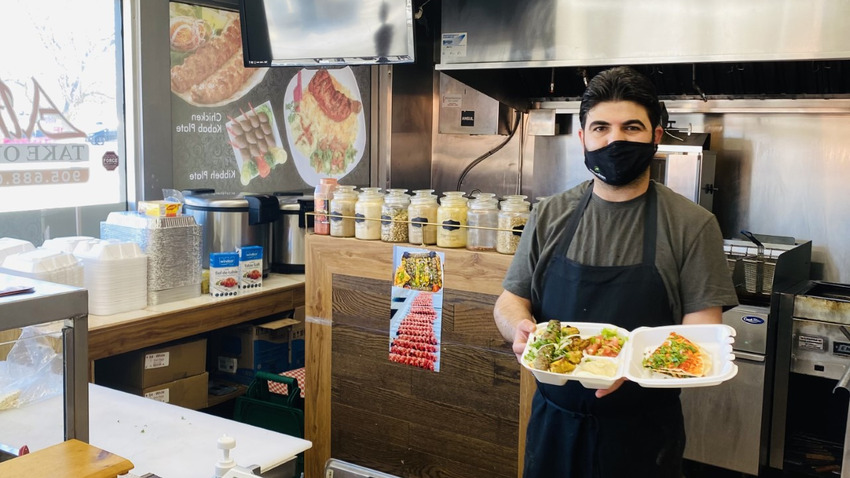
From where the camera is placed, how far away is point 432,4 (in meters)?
5.55

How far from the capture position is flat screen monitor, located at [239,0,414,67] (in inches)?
161

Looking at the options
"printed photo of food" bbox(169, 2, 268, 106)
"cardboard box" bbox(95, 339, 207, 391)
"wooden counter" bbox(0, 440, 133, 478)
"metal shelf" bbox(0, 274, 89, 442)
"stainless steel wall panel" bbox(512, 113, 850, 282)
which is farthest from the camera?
"stainless steel wall panel" bbox(512, 113, 850, 282)

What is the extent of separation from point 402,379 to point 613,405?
57.2 inches

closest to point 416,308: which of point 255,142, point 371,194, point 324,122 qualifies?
point 371,194

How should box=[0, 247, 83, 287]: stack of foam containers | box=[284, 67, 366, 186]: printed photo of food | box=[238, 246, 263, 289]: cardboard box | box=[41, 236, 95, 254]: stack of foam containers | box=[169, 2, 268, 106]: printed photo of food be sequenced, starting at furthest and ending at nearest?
box=[284, 67, 366, 186]: printed photo of food, box=[169, 2, 268, 106]: printed photo of food, box=[238, 246, 263, 289]: cardboard box, box=[41, 236, 95, 254]: stack of foam containers, box=[0, 247, 83, 287]: stack of foam containers

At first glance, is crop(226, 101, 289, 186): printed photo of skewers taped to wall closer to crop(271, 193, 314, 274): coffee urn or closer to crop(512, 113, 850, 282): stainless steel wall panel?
crop(271, 193, 314, 274): coffee urn

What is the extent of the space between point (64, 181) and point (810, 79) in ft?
13.0

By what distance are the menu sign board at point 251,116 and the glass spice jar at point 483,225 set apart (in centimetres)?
202

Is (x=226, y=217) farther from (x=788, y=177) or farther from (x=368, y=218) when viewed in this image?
(x=788, y=177)

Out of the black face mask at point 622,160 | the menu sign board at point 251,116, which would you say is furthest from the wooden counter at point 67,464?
the menu sign board at point 251,116

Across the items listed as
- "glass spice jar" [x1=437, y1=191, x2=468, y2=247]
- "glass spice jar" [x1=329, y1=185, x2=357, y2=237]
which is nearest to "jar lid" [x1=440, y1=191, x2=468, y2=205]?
"glass spice jar" [x1=437, y1=191, x2=468, y2=247]

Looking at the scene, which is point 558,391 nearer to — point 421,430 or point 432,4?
point 421,430

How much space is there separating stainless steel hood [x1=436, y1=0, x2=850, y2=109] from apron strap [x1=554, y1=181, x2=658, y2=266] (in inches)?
81.3

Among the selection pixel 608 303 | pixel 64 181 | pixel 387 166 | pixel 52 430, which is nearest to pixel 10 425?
pixel 52 430
